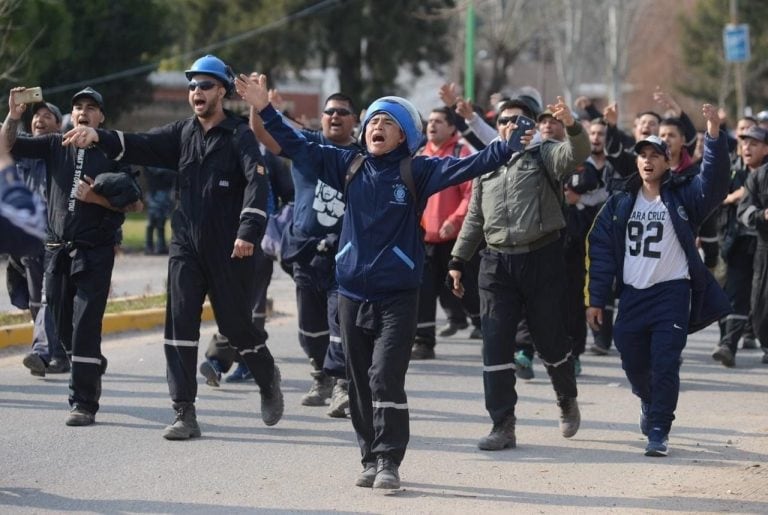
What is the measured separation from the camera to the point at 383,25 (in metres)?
38.0

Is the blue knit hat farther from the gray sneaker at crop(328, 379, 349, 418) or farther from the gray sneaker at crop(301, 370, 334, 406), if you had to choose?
the gray sneaker at crop(301, 370, 334, 406)

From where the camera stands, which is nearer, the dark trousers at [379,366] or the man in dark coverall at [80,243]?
the dark trousers at [379,366]

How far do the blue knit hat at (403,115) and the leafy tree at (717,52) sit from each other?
45.1 meters

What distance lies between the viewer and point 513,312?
28.3 feet

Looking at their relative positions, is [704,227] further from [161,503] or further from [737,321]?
[161,503]

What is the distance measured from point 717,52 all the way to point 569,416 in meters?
45.9

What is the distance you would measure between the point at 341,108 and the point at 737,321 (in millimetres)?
4773

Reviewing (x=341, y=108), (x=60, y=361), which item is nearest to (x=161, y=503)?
(x=341, y=108)

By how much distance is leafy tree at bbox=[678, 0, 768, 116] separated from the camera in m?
52.1

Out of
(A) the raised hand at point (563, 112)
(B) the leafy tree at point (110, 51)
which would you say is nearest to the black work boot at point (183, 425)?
(A) the raised hand at point (563, 112)

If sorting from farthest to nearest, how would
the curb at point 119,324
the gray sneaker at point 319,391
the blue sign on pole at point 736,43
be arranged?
the blue sign on pole at point 736,43
the curb at point 119,324
the gray sneaker at point 319,391

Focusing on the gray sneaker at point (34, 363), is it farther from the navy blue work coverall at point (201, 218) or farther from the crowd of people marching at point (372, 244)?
the navy blue work coverall at point (201, 218)

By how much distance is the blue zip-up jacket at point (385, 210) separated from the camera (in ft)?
24.0

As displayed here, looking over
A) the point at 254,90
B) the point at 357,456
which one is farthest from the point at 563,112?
the point at 357,456
